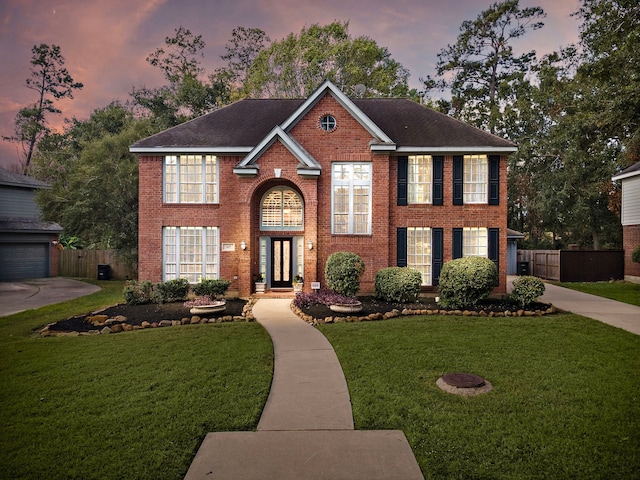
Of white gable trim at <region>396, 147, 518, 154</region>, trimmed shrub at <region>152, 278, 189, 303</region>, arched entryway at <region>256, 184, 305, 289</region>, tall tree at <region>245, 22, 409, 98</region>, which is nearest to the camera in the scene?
trimmed shrub at <region>152, 278, 189, 303</region>

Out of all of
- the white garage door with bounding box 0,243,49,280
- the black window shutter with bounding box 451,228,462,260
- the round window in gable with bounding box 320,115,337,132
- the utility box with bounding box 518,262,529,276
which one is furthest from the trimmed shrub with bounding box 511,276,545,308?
the white garage door with bounding box 0,243,49,280

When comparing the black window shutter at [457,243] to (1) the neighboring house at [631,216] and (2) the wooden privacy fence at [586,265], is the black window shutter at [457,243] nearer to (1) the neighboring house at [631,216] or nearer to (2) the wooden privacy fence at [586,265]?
(2) the wooden privacy fence at [586,265]

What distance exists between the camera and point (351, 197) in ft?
52.7

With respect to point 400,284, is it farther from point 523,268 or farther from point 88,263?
point 88,263

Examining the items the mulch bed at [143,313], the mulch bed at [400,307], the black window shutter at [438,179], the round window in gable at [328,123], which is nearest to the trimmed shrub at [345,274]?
the mulch bed at [400,307]

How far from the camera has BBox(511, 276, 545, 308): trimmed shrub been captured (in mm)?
12711

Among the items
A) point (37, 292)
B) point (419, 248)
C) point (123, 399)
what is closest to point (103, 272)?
point (37, 292)

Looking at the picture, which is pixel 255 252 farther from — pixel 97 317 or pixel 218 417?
pixel 218 417

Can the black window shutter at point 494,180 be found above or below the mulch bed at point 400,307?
above

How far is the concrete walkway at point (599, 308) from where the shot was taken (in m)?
11.1

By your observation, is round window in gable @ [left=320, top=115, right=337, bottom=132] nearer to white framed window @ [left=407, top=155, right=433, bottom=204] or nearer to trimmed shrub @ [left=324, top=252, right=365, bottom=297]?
white framed window @ [left=407, top=155, right=433, bottom=204]

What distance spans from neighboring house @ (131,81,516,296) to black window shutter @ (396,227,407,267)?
0.14 ft

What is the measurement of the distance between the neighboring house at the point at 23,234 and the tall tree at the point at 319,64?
17.9m

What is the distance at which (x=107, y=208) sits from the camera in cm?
2194
